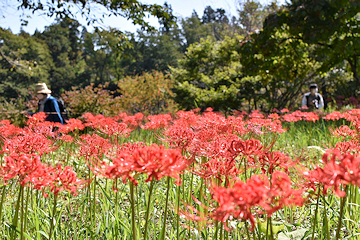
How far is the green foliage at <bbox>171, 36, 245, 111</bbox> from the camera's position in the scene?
1124 centimetres

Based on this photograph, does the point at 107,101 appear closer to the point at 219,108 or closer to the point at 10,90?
the point at 219,108

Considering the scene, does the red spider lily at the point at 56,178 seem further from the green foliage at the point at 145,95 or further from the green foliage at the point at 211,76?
the green foliage at the point at 145,95

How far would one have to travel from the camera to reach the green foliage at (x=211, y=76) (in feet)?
36.9

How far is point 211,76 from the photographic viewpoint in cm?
1281

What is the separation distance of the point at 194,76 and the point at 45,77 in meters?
37.6

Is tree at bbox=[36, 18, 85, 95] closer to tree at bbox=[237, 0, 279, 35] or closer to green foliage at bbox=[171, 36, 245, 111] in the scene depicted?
tree at bbox=[237, 0, 279, 35]

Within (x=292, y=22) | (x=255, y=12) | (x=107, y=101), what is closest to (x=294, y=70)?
(x=292, y=22)

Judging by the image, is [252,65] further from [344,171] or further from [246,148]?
[344,171]

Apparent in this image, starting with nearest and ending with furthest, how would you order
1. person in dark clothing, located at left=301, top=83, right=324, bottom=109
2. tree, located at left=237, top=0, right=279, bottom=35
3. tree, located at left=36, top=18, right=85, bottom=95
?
1. person in dark clothing, located at left=301, top=83, right=324, bottom=109
2. tree, located at left=237, top=0, right=279, bottom=35
3. tree, located at left=36, top=18, right=85, bottom=95

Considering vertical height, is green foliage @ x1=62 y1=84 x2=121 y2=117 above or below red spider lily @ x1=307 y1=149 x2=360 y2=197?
above

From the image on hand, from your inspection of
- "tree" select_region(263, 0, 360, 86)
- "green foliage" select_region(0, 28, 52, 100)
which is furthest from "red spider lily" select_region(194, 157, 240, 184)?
"green foliage" select_region(0, 28, 52, 100)

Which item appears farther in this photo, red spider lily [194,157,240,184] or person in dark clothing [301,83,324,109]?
person in dark clothing [301,83,324,109]

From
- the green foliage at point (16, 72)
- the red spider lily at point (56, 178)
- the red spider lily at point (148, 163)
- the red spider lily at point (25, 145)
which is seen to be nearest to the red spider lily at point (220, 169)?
the red spider lily at point (148, 163)

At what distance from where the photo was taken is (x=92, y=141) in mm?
1813
